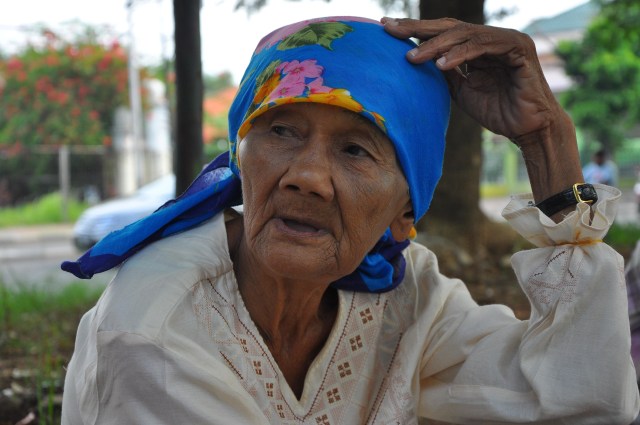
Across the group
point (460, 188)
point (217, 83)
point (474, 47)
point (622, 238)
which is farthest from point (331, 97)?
point (217, 83)

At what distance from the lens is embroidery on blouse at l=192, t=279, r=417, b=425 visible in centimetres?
181

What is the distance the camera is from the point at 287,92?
65.8 inches

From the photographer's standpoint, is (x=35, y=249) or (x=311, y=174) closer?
(x=311, y=174)

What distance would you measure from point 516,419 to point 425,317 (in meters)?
0.36

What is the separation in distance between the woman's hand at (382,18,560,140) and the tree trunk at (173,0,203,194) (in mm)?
2042

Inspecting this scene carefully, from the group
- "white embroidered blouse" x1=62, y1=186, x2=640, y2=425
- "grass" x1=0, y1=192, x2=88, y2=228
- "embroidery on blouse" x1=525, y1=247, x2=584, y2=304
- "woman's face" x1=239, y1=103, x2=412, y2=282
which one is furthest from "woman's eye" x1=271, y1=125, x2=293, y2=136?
"grass" x1=0, y1=192, x2=88, y2=228

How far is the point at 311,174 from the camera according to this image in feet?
5.51

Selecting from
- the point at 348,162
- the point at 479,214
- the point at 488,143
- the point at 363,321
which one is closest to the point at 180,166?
the point at 363,321

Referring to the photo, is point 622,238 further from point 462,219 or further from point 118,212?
point 118,212

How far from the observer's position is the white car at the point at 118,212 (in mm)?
11359

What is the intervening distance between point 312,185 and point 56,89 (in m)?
20.7

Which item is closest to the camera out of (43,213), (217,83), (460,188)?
(460,188)

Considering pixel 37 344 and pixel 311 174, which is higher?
pixel 311 174

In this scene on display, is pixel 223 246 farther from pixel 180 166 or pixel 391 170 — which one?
pixel 180 166
